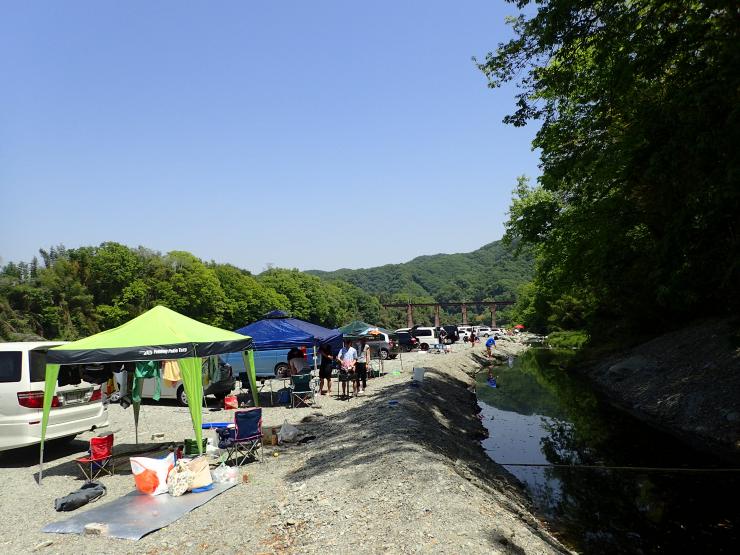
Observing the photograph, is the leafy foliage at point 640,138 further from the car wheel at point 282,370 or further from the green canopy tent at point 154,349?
the car wheel at point 282,370

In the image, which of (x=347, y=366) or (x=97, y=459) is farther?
(x=347, y=366)

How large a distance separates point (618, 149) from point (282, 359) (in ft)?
47.9

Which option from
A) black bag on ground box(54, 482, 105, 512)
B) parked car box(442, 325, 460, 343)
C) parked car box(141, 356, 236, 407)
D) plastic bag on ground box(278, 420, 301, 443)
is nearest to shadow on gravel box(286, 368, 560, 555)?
plastic bag on ground box(278, 420, 301, 443)

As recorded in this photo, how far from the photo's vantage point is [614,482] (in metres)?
9.90

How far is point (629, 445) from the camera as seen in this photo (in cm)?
1269

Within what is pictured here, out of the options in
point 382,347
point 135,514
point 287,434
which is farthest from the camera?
point 382,347

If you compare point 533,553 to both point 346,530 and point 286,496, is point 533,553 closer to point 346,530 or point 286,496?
point 346,530

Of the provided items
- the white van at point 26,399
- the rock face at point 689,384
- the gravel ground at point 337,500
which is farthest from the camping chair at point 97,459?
the rock face at point 689,384

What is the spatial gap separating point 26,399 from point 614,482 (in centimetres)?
1121

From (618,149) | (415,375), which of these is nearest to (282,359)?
(415,375)

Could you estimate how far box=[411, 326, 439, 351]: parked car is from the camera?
3866cm

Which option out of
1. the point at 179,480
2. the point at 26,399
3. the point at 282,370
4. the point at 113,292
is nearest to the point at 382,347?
the point at 282,370

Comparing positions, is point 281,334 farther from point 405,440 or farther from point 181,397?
point 405,440

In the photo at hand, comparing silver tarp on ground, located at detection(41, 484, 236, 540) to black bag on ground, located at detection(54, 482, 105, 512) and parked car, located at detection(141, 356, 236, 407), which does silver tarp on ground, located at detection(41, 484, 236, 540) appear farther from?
parked car, located at detection(141, 356, 236, 407)
